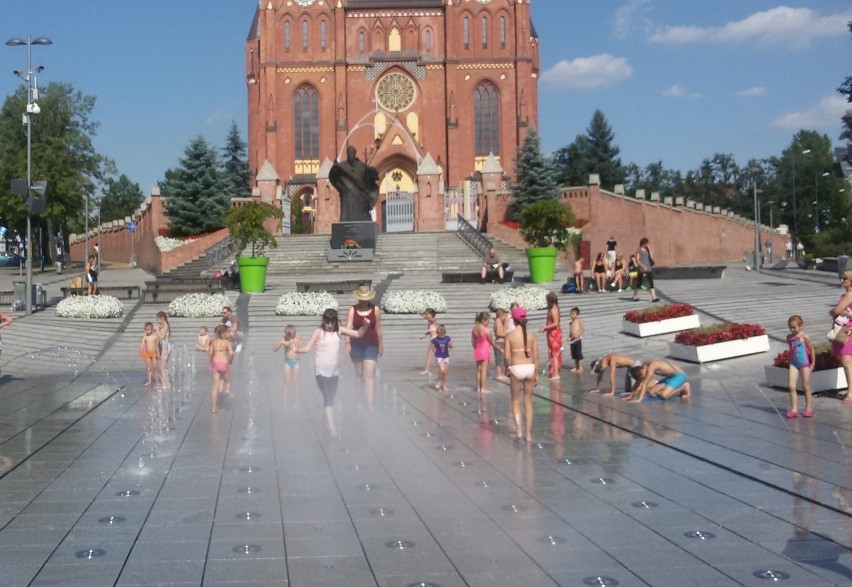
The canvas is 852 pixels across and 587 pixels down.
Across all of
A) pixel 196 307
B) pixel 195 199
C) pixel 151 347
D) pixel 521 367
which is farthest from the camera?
pixel 195 199

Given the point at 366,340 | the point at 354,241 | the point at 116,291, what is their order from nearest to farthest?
the point at 366,340
the point at 116,291
the point at 354,241

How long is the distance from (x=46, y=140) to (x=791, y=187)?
6282cm

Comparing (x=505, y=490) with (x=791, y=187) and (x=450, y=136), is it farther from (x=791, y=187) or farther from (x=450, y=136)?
(x=791, y=187)

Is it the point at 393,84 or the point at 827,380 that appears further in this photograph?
the point at 393,84

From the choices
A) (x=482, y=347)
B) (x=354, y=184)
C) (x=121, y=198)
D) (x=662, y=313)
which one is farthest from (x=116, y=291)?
(x=121, y=198)

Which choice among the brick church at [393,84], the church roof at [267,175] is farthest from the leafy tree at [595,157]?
the church roof at [267,175]

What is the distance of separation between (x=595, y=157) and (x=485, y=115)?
18.2m

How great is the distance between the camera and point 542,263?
A: 32938 millimetres

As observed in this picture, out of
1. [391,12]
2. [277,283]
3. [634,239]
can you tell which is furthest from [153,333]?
[391,12]

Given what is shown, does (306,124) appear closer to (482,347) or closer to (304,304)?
(304,304)

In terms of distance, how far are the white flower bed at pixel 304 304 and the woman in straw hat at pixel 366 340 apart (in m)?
11.9

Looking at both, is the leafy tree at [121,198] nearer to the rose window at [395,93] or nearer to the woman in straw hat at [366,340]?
the rose window at [395,93]

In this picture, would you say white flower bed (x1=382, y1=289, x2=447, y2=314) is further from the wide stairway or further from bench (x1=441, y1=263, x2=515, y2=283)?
the wide stairway

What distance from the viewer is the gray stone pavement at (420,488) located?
21.4ft
